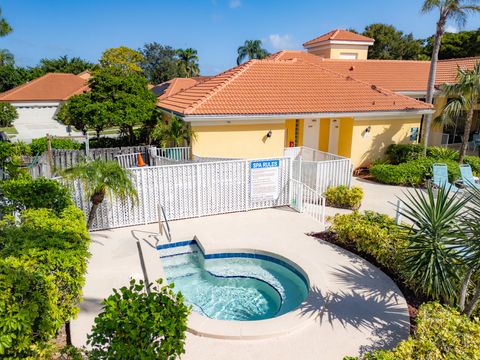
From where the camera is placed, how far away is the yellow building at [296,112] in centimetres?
1616

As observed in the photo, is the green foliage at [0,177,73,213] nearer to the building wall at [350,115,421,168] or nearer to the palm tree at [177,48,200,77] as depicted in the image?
the building wall at [350,115,421,168]

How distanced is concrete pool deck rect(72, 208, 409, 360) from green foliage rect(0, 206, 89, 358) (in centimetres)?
174

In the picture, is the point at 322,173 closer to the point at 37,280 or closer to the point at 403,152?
the point at 403,152

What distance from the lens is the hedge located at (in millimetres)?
5242

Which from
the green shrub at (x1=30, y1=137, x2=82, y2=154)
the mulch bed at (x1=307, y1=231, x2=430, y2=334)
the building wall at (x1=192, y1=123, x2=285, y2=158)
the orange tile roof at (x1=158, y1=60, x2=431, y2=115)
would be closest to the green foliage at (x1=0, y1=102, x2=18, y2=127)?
the green shrub at (x1=30, y1=137, x2=82, y2=154)

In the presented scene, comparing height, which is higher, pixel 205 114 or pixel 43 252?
pixel 205 114

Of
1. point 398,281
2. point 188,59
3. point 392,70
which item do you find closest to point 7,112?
point 188,59

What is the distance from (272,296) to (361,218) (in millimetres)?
3767

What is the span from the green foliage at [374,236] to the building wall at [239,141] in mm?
6917

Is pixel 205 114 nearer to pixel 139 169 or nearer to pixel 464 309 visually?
pixel 139 169

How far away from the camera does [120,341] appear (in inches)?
161

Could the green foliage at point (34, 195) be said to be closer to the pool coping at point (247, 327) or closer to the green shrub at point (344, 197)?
the pool coping at point (247, 327)

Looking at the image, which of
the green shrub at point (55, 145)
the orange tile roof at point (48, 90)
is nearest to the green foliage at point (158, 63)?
the orange tile roof at point (48, 90)

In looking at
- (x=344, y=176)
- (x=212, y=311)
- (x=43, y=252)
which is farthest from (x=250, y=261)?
(x=344, y=176)
